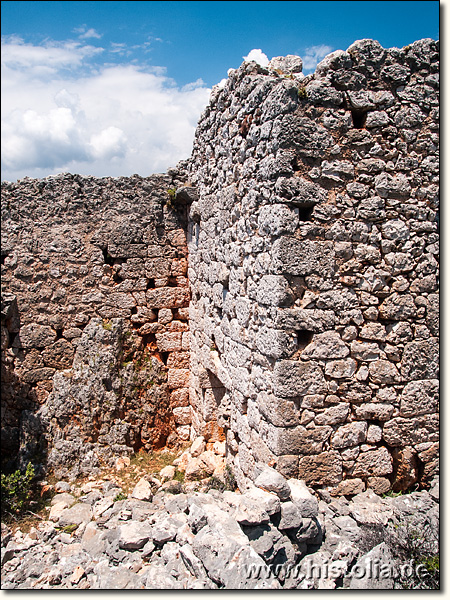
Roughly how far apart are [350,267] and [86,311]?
4404 mm

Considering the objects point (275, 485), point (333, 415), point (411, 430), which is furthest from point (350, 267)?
point (275, 485)

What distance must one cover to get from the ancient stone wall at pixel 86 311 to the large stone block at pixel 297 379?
365 centimetres

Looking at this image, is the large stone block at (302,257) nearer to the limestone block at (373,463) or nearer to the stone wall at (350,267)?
the stone wall at (350,267)

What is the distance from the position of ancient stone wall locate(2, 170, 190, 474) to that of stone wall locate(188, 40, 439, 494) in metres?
3.23

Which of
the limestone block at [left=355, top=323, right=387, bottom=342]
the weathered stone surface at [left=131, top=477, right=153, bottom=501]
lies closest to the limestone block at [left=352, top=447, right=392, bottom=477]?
the limestone block at [left=355, top=323, right=387, bottom=342]

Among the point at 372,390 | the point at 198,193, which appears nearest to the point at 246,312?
the point at 372,390

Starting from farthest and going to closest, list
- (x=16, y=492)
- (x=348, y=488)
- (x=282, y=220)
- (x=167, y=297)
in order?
(x=167, y=297)
(x=16, y=492)
(x=348, y=488)
(x=282, y=220)

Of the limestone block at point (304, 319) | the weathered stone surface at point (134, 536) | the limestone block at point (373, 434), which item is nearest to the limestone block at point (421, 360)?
the limestone block at point (373, 434)

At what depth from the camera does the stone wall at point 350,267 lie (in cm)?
354

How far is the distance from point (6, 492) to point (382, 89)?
6.01 meters

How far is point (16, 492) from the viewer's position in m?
5.64

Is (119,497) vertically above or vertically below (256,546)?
below

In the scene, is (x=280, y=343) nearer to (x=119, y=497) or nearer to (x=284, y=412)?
(x=284, y=412)

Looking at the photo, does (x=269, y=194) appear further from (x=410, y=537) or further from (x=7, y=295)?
(x=7, y=295)
